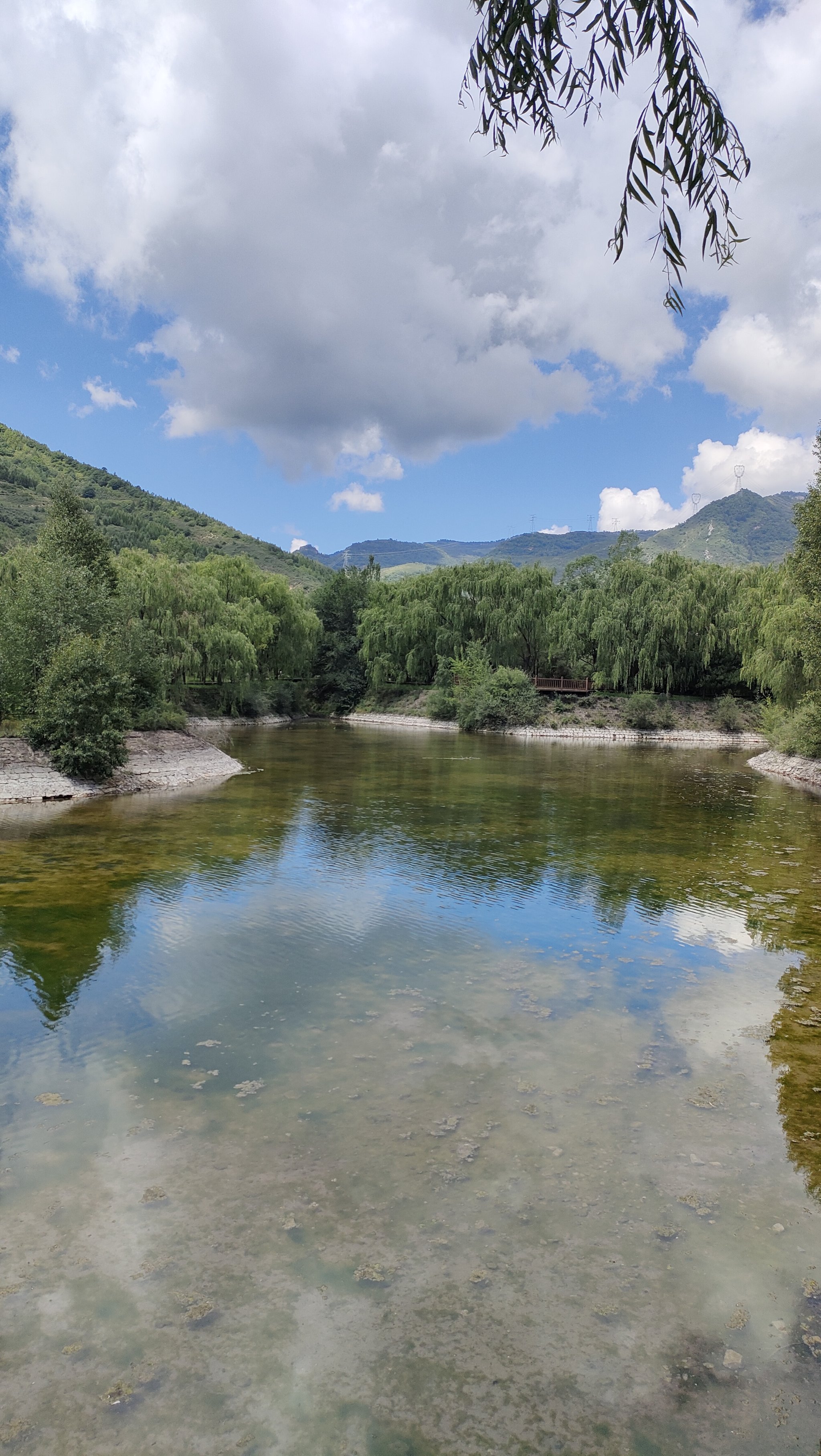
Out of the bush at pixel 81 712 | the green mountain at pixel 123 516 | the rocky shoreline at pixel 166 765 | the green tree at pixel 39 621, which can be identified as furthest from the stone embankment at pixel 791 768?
the green mountain at pixel 123 516

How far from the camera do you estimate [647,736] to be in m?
52.9

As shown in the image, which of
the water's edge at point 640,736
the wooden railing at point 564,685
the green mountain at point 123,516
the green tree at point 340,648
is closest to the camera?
the water's edge at point 640,736

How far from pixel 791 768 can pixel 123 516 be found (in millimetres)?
121737

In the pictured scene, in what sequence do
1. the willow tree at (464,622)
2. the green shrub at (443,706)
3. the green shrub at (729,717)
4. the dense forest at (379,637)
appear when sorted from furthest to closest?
the willow tree at (464,622) → the green shrub at (443,706) → the green shrub at (729,717) → the dense forest at (379,637)

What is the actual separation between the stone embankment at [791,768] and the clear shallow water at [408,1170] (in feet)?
59.9

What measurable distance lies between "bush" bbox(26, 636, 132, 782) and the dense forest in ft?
0.20

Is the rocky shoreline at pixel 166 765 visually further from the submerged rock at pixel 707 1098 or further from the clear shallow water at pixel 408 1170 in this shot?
the submerged rock at pixel 707 1098

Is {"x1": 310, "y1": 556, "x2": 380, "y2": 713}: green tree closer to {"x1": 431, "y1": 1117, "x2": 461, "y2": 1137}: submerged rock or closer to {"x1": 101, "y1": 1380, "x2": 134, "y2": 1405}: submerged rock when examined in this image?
{"x1": 431, "y1": 1117, "x2": 461, "y2": 1137}: submerged rock

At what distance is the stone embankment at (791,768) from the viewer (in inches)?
1214

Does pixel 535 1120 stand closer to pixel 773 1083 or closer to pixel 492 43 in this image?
pixel 773 1083

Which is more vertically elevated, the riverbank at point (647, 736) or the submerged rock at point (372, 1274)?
the submerged rock at point (372, 1274)

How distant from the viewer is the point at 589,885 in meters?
15.2

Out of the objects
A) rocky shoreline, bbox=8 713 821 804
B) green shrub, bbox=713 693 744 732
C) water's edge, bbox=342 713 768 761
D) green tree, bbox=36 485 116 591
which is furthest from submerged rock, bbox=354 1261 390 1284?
green shrub, bbox=713 693 744 732

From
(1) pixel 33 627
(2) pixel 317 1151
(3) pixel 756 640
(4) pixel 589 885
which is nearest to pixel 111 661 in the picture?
(1) pixel 33 627
